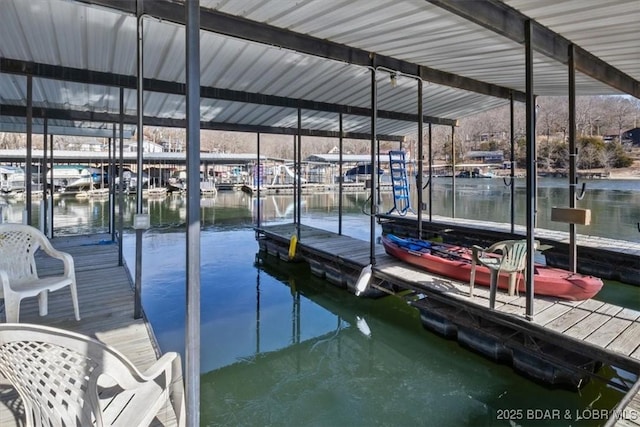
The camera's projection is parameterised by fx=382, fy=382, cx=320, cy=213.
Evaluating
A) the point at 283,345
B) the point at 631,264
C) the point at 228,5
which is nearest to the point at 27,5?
the point at 228,5

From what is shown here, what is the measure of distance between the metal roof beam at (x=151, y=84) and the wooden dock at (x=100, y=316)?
2538 mm

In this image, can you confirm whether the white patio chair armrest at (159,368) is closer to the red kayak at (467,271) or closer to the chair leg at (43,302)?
the chair leg at (43,302)

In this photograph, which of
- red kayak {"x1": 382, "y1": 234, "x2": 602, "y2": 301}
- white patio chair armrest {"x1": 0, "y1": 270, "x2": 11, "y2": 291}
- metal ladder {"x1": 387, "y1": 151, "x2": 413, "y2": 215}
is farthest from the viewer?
metal ladder {"x1": 387, "y1": 151, "x2": 413, "y2": 215}

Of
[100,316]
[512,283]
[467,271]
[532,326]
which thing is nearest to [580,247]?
[467,271]

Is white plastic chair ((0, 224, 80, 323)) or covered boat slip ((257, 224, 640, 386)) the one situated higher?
white plastic chair ((0, 224, 80, 323))

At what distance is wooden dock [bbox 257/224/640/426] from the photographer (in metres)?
3.10

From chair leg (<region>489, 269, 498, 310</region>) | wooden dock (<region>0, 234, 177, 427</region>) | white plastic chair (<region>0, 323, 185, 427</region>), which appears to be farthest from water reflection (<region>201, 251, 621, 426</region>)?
white plastic chair (<region>0, 323, 185, 427</region>)

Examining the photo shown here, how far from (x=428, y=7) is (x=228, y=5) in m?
1.75

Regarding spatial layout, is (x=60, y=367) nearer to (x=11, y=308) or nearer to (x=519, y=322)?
(x=11, y=308)

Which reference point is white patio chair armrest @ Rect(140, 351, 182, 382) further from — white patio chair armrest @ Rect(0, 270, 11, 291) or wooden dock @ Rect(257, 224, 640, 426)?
wooden dock @ Rect(257, 224, 640, 426)

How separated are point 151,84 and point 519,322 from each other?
5.65 m

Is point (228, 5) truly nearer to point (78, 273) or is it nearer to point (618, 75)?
point (78, 273)

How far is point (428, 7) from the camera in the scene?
129 inches

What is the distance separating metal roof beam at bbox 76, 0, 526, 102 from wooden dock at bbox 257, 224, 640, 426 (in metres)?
2.87
